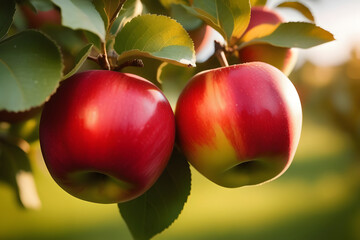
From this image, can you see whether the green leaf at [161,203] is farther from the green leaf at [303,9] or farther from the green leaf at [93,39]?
the green leaf at [303,9]

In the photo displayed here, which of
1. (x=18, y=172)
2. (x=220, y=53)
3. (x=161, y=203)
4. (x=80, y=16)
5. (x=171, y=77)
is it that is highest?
(x=80, y=16)

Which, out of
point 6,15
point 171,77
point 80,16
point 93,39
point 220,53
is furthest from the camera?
point 171,77

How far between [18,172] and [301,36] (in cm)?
A: 71

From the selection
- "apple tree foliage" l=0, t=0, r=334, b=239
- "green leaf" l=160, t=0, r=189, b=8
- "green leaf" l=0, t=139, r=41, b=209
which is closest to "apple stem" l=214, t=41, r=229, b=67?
"apple tree foliage" l=0, t=0, r=334, b=239

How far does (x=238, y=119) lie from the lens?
0.59 meters

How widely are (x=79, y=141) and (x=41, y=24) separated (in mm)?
466

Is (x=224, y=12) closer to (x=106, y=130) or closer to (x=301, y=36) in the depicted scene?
(x=301, y=36)

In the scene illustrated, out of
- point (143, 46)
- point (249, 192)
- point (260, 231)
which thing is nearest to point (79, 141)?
point (143, 46)

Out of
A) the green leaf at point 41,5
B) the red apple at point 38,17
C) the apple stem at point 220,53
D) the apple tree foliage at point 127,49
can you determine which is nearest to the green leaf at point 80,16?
the apple tree foliage at point 127,49

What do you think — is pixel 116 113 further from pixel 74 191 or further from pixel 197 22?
pixel 197 22

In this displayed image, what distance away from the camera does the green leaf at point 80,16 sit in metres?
0.42

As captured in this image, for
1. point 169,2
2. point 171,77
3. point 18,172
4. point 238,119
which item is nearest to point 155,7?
point 169,2

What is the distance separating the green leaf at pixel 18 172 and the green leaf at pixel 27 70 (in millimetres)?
446

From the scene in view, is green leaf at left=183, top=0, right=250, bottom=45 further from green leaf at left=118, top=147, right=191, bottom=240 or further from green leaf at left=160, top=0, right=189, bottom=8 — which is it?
green leaf at left=118, top=147, right=191, bottom=240
